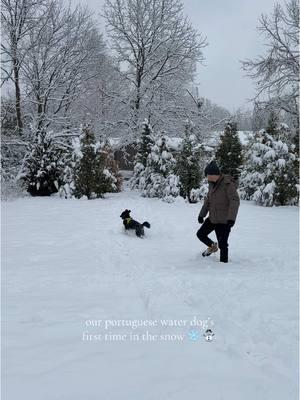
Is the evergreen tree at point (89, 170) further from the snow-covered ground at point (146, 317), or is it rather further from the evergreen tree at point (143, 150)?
the snow-covered ground at point (146, 317)

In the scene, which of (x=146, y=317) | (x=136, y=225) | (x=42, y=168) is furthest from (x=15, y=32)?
(x=146, y=317)

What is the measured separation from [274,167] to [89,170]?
7.19 meters

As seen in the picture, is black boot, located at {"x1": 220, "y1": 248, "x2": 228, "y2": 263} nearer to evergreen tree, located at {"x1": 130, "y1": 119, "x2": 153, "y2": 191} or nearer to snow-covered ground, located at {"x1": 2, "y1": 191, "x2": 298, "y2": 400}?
snow-covered ground, located at {"x1": 2, "y1": 191, "x2": 298, "y2": 400}

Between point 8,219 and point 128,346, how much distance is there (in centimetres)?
778

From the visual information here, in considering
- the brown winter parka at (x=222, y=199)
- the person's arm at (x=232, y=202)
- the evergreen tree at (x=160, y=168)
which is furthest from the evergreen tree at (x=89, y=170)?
the person's arm at (x=232, y=202)

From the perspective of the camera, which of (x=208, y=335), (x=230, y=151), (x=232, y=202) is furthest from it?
(x=230, y=151)

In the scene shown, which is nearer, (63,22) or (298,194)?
(298,194)

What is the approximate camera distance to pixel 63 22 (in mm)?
21844

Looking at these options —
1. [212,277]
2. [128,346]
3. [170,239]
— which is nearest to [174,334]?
[128,346]

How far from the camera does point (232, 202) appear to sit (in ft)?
19.9

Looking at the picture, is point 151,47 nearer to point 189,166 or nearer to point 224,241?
point 189,166

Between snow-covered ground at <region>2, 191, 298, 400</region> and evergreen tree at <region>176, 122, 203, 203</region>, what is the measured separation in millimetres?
7776

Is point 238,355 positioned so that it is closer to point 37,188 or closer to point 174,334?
point 174,334

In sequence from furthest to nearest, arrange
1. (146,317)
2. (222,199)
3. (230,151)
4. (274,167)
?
1. (230,151)
2. (274,167)
3. (222,199)
4. (146,317)
